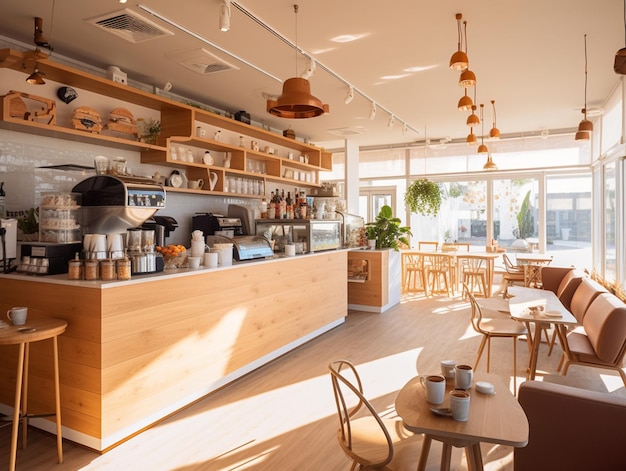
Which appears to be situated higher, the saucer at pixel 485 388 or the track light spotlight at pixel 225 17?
the track light spotlight at pixel 225 17

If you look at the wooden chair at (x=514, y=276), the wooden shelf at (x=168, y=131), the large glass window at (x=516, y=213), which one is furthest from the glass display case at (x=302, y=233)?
the large glass window at (x=516, y=213)

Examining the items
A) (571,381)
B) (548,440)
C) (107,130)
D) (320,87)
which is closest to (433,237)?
(320,87)

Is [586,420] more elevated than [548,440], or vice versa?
[586,420]

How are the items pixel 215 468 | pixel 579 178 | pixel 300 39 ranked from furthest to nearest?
pixel 579 178
pixel 300 39
pixel 215 468

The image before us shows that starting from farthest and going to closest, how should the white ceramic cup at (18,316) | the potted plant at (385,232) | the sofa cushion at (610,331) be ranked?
the potted plant at (385,232), the sofa cushion at (610,331), the white ceramic cup at (18,316)

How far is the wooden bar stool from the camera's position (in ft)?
7.75

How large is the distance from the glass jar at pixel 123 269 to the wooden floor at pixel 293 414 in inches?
43.5

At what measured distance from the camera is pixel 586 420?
6.48 ft

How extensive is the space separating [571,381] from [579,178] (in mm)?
6116

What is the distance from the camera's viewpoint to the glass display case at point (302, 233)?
5.15 m

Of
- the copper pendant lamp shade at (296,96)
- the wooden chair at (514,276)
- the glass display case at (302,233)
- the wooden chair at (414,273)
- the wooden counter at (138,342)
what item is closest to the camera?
the wooden counter at (138,342)

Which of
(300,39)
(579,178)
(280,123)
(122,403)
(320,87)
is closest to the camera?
(122,403)

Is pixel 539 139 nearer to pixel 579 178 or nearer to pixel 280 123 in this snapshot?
pixel 579 178

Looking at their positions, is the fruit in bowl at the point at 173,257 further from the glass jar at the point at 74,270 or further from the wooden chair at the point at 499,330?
the wooden chair at the point at 499,330
